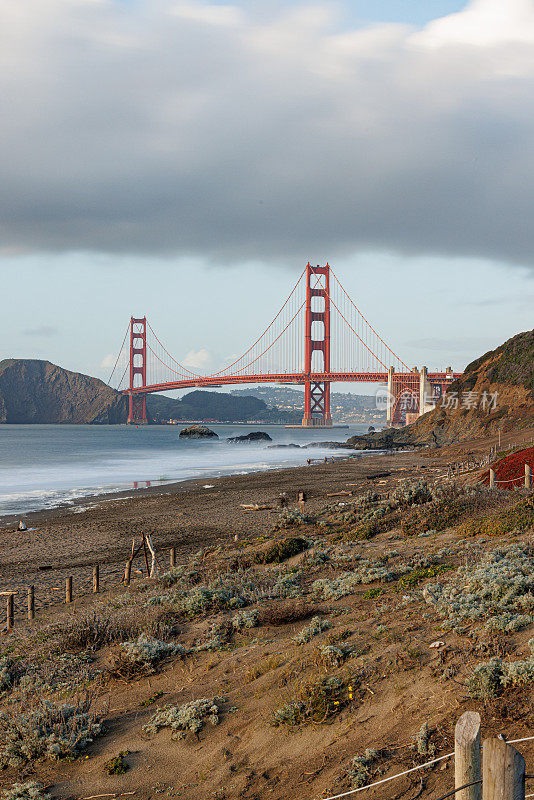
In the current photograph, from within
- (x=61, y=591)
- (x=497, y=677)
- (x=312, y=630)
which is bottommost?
(x=61, y=591)

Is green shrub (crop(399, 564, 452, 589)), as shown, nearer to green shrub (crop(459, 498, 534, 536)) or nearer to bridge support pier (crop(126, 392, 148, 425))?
green shrub (crop(459, 498, 534, 536))

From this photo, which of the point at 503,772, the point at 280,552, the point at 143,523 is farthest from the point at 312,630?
the point at 143,523

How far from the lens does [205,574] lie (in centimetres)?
1350

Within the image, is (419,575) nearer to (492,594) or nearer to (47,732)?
(492,594)

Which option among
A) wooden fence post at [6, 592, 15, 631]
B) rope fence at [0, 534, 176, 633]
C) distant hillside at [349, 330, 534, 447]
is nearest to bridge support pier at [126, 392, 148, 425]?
distant hillside at [349, 330, 534, 447]

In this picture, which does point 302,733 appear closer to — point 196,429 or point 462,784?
point 462,784

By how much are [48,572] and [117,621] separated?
27.6 feet

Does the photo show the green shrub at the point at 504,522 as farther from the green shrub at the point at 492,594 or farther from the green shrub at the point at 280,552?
the green shrub at the point at 280,552

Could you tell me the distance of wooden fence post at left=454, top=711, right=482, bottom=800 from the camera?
3.18 metres

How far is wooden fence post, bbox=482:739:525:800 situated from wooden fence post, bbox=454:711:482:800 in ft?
1.01

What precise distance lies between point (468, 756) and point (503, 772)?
401mm

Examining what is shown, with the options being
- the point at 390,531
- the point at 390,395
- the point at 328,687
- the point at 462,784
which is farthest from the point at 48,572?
the point at 390,395

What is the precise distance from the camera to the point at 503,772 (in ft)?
9.28

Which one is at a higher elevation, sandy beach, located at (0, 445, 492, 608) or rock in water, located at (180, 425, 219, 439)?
sandy beach, located at (0, 445, 492, 608)
